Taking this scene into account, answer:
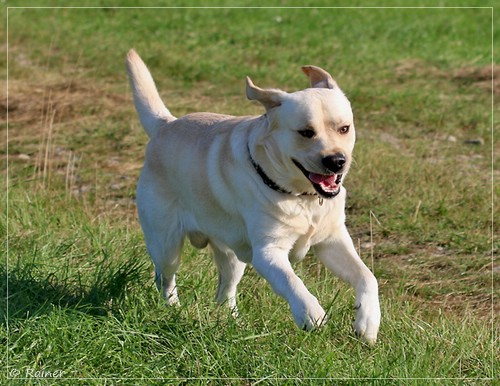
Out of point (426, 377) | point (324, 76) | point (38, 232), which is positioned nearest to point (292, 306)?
point (426, 377)

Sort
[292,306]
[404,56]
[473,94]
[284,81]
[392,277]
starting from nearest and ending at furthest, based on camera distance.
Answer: [292,306]
[392,277]
[473,94]
[284,81]
[404,56]

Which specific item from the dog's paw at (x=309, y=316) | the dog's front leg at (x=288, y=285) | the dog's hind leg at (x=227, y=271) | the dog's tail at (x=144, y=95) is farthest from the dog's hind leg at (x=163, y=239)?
the dog's paw at (x=309, y=316)

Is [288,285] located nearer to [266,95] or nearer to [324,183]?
[324,183]

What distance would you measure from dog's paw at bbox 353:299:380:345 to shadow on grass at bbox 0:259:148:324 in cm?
125

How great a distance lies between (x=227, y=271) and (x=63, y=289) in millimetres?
854

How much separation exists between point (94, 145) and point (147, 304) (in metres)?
4.40

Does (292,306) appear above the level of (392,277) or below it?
above

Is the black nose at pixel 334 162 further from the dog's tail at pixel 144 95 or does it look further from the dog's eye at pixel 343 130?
the dog's tail at pixel 144 95

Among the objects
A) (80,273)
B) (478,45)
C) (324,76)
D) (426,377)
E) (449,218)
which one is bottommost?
(478,45)

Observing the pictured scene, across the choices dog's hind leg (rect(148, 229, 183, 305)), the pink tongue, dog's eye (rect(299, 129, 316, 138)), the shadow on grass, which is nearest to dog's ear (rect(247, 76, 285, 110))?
dog's eye (rect(299, 129, 316, 138))

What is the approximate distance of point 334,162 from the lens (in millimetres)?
4395

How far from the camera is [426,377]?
157 inches

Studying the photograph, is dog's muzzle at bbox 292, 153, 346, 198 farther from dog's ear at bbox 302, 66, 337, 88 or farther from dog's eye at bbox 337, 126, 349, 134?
dog's ear at bbox 302, 66, 337, 88

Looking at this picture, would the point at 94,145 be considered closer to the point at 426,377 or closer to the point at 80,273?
the point at 80,273
